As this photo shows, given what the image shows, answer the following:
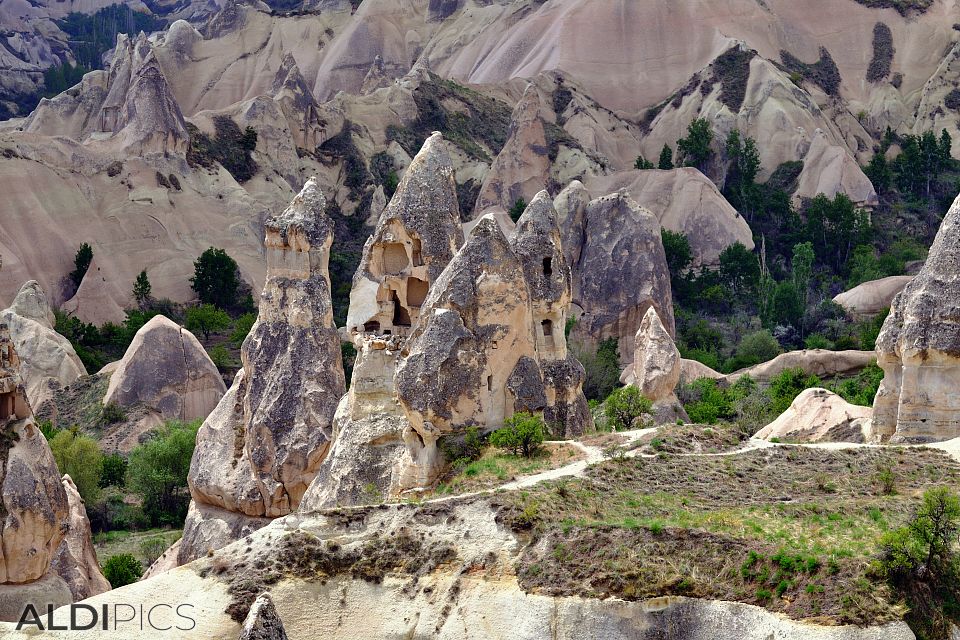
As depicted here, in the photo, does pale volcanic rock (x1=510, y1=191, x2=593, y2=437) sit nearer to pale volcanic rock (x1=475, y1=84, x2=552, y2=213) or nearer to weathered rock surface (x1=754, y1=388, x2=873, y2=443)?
weathered rock surface (x1=754, y1=388, x2=873, y2=443)

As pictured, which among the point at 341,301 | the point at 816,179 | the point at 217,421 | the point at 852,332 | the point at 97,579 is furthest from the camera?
the point at 816,179

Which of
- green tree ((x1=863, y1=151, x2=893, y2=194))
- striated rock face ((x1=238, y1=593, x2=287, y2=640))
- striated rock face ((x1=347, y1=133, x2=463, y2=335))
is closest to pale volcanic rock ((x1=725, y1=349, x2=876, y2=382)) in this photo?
striated rock face ((x1=347, y1=133, x2=463, y2=335))

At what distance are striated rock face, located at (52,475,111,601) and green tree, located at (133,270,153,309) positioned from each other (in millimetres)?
36589

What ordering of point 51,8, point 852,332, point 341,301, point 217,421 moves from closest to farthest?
1. point 217,421
2. point 852,332
3. point 341,301
4. point 51,8

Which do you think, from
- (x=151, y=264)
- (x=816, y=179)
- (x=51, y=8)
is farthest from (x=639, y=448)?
(x=51, y=8)

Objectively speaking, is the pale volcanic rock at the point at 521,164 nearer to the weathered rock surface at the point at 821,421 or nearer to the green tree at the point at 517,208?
the green tree at the point at 517,208

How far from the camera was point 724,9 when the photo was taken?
367 feet

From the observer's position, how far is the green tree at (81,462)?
45656mm

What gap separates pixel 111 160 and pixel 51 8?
248 ft

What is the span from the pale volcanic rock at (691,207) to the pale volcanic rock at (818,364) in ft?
78.2

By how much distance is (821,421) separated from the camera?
1443 inches

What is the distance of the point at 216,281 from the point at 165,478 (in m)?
27.0

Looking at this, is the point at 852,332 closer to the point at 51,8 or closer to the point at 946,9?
the point at 946,9

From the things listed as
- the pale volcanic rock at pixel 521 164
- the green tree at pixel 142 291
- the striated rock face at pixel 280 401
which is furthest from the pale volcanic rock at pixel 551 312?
the pale volcanic rock at pixel 521 164
